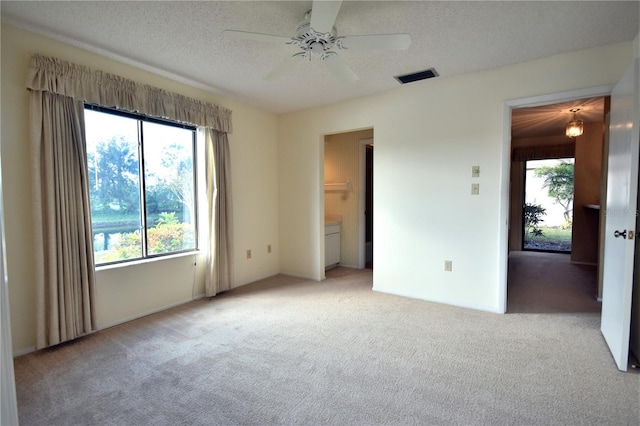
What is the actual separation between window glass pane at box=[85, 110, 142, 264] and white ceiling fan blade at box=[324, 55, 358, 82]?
2071mm

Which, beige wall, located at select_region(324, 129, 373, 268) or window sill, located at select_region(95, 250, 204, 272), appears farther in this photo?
beige wall, located at select_region(324, 129, 373, 268)

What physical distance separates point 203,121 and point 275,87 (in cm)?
92

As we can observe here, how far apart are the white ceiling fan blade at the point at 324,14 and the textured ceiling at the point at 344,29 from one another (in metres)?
0.23

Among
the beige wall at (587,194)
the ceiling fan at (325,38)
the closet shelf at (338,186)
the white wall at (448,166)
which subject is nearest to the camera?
the ceiling fan at (325,38)

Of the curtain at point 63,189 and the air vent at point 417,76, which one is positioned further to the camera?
the air vent at point 417,76

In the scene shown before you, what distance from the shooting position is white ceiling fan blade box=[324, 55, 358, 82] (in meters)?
2.34

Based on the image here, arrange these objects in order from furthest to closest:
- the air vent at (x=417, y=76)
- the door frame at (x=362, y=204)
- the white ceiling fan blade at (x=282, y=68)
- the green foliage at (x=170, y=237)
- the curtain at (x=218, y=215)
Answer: the door frame at (x=362, y=204)
the curtain at (x=218, y=215)
the green foliage at (x=170, y=237)
the air vent at (x=417, y=76)
the white ceiling fan blade at (x=282, y=68)

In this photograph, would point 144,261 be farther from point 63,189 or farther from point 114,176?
point 63,189

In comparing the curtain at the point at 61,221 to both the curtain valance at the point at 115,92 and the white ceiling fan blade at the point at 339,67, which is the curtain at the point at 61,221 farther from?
the white ceiling fan blade at the point at 339,67

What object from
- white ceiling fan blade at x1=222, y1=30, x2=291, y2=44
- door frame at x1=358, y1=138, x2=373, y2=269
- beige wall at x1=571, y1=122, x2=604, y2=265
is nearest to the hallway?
beige wall at x1=571, y1=122, x2=604, y2=265

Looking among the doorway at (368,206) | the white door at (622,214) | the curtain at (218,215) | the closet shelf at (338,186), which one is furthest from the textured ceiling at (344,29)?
the doorway at (368,206)

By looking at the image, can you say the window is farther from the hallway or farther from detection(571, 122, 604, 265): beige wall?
detection(571, 122, 604, 265): beige wall

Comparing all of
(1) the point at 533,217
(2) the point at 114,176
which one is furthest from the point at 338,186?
(1) the point at 533,217

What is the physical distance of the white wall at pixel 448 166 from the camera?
9.68ft
